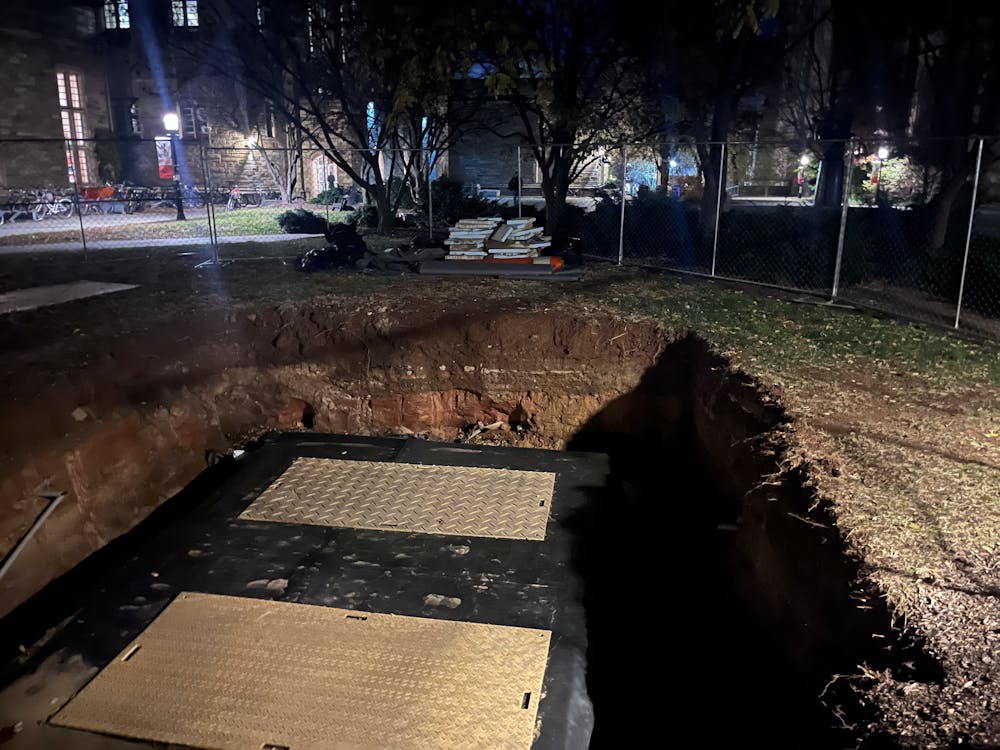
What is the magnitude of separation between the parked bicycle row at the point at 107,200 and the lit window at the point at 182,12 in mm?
7136

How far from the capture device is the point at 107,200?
65.4 feet

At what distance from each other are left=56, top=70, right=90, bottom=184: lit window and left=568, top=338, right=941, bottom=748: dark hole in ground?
86.2 feet

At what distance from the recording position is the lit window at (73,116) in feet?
86.5

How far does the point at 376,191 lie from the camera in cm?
1529

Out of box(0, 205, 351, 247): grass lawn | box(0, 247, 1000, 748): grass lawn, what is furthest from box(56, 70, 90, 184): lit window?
box(0, 247, 1000, 748): grass lawn

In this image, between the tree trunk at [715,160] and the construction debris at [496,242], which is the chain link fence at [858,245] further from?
the construction debris at [496,242]

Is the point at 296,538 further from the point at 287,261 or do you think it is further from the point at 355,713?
the point at 287,261

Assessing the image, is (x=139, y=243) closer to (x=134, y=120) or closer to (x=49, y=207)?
(x=49, y=207)

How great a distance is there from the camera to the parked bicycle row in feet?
65.0

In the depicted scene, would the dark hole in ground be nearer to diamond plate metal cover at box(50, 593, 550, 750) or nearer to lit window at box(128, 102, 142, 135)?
diamond plate metal cover at box(50, 593, 550, 750)

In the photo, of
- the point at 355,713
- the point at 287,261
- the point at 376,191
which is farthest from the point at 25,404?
the point at 376,191

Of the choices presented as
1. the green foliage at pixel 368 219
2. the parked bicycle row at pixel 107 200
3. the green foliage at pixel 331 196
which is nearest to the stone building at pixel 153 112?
the green foliage at pixel 331 196

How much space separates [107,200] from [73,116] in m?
10.0

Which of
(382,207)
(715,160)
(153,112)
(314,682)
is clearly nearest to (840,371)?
(314,682)
